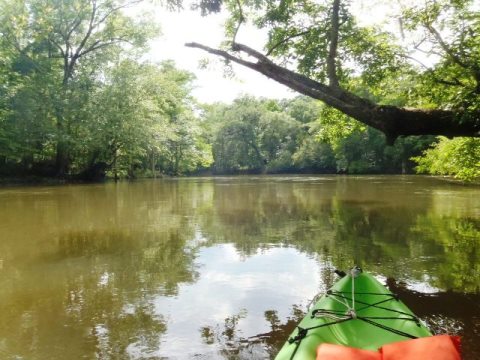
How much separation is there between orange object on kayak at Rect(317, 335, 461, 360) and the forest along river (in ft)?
3.95

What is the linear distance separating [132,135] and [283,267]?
2714cm

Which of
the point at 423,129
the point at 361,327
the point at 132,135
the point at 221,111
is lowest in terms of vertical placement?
the point at 361,327

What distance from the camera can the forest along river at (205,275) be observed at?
3.91 m

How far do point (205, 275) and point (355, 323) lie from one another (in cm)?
336

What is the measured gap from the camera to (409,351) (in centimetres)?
244

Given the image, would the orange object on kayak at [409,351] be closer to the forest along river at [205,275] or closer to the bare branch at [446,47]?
Answer: the forest along river at [205,275]

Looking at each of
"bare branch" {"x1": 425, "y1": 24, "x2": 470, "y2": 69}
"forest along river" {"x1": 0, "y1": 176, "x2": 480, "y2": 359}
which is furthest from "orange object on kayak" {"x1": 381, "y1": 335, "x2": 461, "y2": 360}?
"bare branch" {"x1": 425, "y1": 24, "x2": 470, "y2": 69}

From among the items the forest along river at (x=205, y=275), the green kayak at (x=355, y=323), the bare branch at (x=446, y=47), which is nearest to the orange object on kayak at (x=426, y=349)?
the green kayak at (x=355, y=323)

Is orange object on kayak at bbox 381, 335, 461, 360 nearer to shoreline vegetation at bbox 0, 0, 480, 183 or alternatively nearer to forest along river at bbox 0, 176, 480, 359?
forest along river at bbox 0, 176, 480, 359

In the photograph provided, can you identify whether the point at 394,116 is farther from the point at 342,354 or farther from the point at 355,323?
the point at 342,354

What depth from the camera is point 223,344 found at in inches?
148

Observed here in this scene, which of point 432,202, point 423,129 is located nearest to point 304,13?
point 423,129

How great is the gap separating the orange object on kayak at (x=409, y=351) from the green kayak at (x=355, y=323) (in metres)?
0.13

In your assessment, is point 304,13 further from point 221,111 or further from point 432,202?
point 221,111
